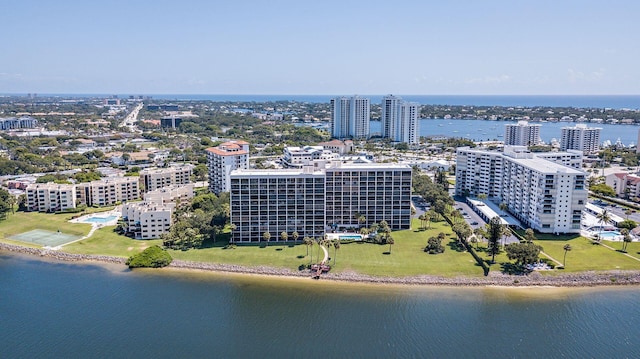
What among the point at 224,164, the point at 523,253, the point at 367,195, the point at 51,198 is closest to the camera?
the point at 523,253

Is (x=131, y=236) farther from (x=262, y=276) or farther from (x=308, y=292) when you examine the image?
(x=308, y=292)

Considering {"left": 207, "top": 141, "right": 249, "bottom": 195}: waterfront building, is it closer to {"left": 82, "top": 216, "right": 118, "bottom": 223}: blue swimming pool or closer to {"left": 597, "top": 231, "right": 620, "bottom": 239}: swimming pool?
{"left": 82, "top": 216, "right": 118, "bottom": 223}: blue swimming pool

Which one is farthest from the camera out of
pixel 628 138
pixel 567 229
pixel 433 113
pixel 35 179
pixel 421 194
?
pixel 433 113

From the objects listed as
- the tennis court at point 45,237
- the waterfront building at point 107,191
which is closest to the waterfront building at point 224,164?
the waterfront building at point 107,191

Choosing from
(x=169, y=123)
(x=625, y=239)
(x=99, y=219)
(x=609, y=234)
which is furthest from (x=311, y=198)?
(x=169, y=123)

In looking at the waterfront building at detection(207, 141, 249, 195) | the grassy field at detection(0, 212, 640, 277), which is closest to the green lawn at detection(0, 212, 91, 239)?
the grassy field at detection(0, 212, 640, 277)

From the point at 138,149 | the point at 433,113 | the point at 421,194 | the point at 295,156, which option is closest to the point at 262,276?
the point at 421,194

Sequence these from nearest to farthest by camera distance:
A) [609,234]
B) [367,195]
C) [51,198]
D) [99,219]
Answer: [609,234] < [367,195] < [99,219] < [51,198]

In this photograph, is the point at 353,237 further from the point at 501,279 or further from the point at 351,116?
the point at 351,116
